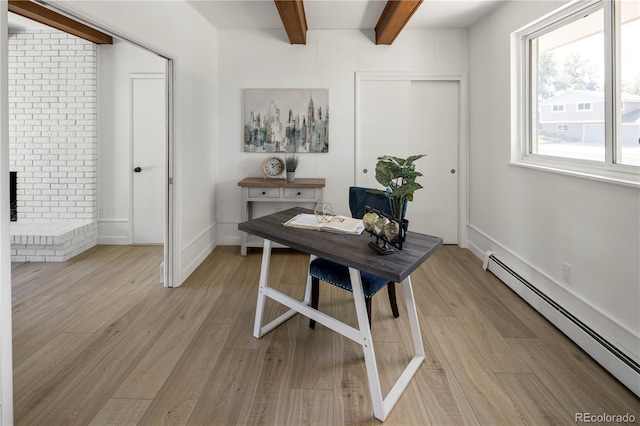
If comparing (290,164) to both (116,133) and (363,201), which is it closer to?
(363,201)

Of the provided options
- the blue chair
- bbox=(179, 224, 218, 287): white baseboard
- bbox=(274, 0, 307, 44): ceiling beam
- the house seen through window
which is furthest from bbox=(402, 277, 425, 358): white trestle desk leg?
bbox=(274, 0, 307, 44): ceiling beam

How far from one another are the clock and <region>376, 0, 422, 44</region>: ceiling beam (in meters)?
1.73

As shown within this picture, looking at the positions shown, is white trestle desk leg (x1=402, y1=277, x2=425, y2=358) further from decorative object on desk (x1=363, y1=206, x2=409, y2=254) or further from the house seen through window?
the house seen through window

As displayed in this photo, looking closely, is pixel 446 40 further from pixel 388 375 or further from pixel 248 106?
pixel 388 375

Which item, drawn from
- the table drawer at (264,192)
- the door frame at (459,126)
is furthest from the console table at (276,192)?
the door frame at (459,126)

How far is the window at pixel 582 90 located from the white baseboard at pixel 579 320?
0.80 m

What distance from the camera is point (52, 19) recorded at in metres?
3.72

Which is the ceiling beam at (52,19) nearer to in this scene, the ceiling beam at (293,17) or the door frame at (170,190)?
the door frame at (170,190)

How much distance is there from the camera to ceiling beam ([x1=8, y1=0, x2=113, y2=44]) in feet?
11.1

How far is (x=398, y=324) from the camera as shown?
2.66 m

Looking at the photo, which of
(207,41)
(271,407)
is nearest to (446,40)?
(207,41)

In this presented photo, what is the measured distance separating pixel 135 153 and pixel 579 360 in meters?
4.70

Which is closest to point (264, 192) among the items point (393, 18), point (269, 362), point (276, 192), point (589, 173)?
point (276, 192)

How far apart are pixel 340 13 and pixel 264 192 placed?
6.47ft
